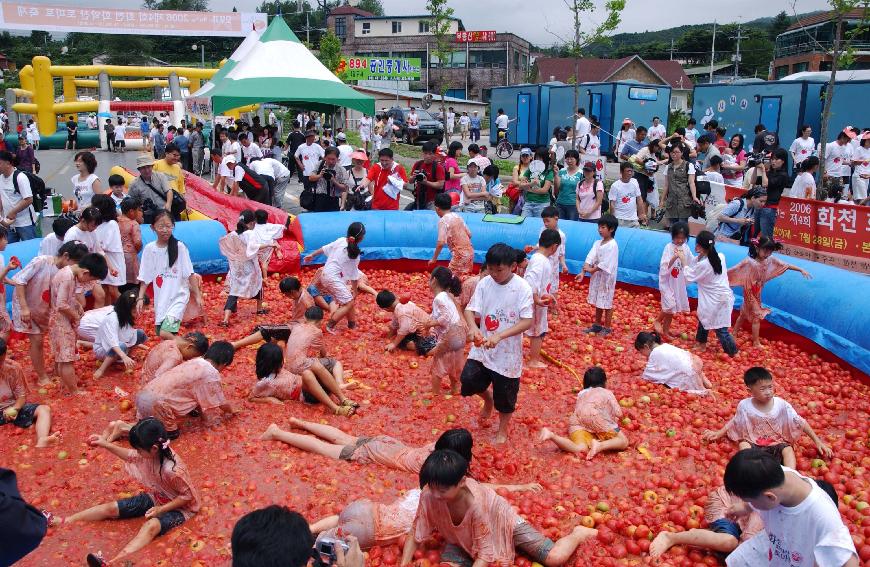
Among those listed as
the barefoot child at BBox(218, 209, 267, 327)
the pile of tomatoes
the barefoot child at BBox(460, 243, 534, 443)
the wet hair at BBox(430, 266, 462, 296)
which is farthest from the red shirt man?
the barefoot child at BBox(460, 243, 534, 443)

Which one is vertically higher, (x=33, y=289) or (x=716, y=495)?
(x=33, y=289)

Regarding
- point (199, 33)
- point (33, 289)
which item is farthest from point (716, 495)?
point (199, 33)

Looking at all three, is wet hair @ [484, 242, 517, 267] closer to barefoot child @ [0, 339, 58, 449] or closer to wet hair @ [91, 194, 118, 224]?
barefoot child @ [0, 339, 58, 449]

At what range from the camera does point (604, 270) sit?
385 inches

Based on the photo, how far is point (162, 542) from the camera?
5238 millimetres

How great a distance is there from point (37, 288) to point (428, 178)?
7820 millimetres

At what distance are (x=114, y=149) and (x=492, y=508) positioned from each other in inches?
1469

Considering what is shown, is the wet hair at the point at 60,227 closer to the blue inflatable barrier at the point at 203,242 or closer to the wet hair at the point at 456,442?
the blue inflatable barrier at the point at 203,242

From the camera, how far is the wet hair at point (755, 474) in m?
3.57

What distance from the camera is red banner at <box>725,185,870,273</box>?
1109cm

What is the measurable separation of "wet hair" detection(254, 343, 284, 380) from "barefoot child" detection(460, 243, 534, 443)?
2017 millimetres

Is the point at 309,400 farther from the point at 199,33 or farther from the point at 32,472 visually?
the point at 199,33

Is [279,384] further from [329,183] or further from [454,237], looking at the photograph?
[329,183]

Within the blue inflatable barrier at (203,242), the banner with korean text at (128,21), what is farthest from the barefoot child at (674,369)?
the banner with korean text at (128,21)
